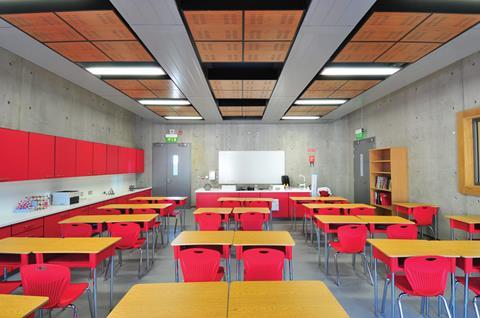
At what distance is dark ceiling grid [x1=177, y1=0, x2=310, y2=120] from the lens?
3.00 metres

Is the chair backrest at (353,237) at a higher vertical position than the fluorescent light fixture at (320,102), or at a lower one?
lower

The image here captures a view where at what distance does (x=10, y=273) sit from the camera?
13.2 ft

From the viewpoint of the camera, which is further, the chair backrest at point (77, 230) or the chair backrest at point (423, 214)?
the chair backrest at point (423, 214)

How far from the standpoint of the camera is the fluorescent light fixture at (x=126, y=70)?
486cm

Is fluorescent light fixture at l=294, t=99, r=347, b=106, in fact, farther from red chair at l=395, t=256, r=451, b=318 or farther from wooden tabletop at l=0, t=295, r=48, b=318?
wooden tabletop at l=0, t=295, r=48, b=318

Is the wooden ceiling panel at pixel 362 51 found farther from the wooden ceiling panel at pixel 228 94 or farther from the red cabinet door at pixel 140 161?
the red cabinet door at pixel 140 161

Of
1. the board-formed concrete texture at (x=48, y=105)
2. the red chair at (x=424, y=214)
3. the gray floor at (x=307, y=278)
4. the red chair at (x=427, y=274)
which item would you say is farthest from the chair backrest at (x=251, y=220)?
the board-formed concrete texture at (x=48, y=105)

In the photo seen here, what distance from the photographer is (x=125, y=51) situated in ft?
13.5

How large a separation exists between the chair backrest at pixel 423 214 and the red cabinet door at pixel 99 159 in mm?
6961

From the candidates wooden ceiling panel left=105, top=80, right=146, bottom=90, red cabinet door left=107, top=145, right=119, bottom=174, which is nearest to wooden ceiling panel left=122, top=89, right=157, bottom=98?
wooden ceiling panel left=105, top=80, right=146, bottom=90

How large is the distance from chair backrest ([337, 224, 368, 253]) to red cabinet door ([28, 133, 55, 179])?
4.84m

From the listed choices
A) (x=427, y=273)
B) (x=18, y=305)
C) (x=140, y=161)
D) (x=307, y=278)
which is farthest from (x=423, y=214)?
(x=140, y=161)

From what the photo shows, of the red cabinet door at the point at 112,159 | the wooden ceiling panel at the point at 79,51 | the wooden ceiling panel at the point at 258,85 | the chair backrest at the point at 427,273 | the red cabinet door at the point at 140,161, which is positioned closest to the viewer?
the chair backrest at the point at 427,273

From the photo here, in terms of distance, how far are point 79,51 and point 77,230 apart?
2.63 m
